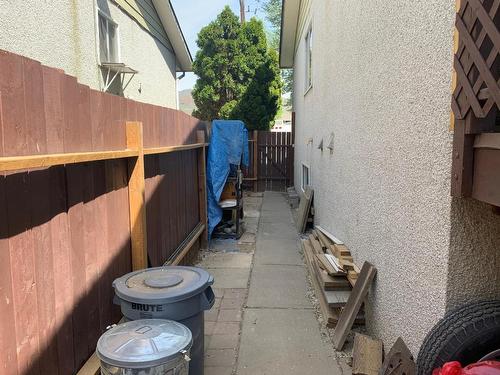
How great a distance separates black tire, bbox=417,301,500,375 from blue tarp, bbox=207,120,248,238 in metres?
5.35

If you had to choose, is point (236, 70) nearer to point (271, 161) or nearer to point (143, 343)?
point (271, 161)

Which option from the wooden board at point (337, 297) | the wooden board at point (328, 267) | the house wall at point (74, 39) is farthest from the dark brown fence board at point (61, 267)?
the house wall at point (74, 39)

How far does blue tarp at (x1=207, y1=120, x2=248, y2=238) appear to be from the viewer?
7078 mm

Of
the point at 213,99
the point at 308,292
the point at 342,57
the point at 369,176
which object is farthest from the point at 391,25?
the point at 213,99

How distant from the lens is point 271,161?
14.3 m

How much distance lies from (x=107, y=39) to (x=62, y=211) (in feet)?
20.9

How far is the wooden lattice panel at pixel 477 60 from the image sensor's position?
161 centimetres

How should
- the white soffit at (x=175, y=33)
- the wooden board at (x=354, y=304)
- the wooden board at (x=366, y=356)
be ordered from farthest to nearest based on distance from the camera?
1. the white soffit at (x=175, y=33)
2. the wooden board at (x=354, y=304)
3. the wooden board at (x=366, y=356)

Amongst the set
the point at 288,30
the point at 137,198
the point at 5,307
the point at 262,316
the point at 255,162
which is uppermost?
the point at 288,30

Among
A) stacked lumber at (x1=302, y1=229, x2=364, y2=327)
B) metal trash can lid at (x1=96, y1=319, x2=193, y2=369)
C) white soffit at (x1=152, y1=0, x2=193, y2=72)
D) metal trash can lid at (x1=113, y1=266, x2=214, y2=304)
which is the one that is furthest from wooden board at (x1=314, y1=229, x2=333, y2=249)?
white soffit at (x1=152, y1=0, x2=193, y2=72)


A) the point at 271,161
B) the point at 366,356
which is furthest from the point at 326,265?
the point at 271,161

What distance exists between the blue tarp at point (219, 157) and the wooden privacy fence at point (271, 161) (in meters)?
6.46

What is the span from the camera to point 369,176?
143 inches

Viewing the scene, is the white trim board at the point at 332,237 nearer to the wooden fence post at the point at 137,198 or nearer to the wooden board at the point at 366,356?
the wooden board at the point at 366,356
